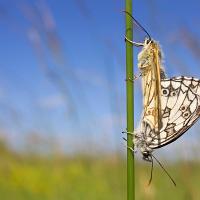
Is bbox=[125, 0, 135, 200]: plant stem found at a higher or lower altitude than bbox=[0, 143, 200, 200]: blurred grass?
lower

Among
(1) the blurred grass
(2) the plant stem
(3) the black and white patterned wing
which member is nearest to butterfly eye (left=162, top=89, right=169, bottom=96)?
(3) the black and white patterned wing

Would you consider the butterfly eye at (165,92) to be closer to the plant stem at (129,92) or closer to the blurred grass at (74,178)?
the plant stem at (129,92)

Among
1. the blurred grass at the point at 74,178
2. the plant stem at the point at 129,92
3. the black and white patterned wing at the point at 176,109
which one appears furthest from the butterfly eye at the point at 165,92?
the blurred grass at the point at 74,178

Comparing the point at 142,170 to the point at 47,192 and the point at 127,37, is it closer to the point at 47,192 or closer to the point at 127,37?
the point at 47,192

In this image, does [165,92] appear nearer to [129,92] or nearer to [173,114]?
[173,114]

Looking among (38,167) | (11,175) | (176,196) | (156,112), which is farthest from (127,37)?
(38,167)

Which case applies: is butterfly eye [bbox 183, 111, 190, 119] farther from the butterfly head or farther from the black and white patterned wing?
the butterfly head

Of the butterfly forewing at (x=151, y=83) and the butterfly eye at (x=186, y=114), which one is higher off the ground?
the butterfly forewing at (x=151, y=83)
